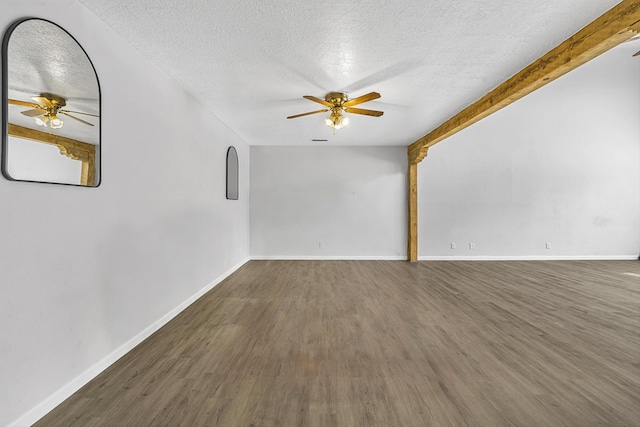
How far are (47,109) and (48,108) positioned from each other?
1 centimetres

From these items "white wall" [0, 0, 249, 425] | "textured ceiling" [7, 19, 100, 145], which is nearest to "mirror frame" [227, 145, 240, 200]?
"white wall" [0, 0, 249, 425]

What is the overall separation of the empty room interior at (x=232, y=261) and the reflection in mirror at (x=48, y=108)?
1 cm

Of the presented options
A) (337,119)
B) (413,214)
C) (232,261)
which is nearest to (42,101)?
(337,119)

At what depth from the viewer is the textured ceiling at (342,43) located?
2.18m

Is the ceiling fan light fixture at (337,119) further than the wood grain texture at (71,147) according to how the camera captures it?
Yes

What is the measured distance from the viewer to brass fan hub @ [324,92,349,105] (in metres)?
3.78

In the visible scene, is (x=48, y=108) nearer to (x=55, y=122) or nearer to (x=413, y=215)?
(x=55, y=122)

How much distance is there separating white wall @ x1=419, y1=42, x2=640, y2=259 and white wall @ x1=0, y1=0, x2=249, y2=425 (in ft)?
18.1

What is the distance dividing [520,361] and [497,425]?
94cm

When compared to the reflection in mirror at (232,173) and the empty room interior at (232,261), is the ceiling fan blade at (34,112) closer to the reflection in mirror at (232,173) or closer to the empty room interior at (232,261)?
the empty room interior at (232,261)

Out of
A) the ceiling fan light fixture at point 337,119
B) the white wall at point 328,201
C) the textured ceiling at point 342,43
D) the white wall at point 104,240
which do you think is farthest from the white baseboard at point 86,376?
the white wall at point 328,201

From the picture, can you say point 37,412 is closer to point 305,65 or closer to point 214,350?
point 214,350

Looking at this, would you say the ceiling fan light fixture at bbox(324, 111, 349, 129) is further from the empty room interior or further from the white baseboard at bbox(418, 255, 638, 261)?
the white baseboard at bbox(418, 255, 638, 261)

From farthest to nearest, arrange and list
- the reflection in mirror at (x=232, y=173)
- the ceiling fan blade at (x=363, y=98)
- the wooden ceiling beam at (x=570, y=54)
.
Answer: the reflection in mirror at (x=232, y=173)
the ceiling fan blade at (x=363, y=98)
the wooden ceiling beam at (x=570, y=54)
